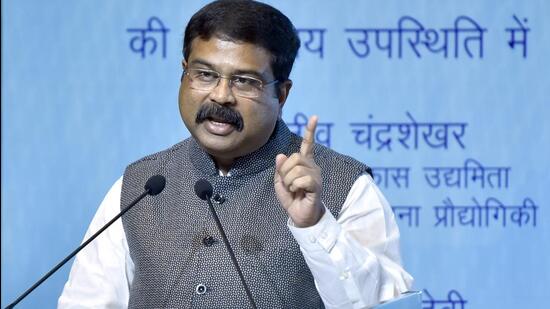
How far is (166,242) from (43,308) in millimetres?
1069

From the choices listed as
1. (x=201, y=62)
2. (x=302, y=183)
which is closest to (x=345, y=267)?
(x=302, y=183)

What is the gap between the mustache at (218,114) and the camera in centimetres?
230

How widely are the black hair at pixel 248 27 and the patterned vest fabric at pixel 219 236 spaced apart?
208mm

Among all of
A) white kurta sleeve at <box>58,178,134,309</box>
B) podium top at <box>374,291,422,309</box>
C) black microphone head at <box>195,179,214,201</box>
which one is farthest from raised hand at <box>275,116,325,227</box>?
white kurta sleeve at <box>58,178,134,309</box>

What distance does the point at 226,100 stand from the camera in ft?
7.50

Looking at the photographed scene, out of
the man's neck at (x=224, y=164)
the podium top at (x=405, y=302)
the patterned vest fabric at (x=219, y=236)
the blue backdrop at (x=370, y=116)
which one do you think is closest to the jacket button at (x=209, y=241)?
the patterned vest fabric at (x=219, y=236)

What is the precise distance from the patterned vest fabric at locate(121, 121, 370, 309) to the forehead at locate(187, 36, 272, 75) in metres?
0.23

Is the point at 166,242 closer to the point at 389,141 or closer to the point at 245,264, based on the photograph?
the point at 245,264

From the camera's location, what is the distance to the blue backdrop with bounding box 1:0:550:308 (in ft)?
11.1

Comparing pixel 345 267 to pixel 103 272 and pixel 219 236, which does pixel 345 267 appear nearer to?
pixel 219 236

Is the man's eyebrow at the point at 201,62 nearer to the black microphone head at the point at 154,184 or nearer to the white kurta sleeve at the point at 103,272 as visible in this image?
the black microphone head at the point at 154,184

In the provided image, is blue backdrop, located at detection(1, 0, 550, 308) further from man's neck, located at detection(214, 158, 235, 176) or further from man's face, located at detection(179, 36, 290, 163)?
man's face, located at detection(179, 36, 290, 163)

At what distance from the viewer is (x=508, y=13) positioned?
3.41m

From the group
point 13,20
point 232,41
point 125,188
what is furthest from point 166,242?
point 13,20
